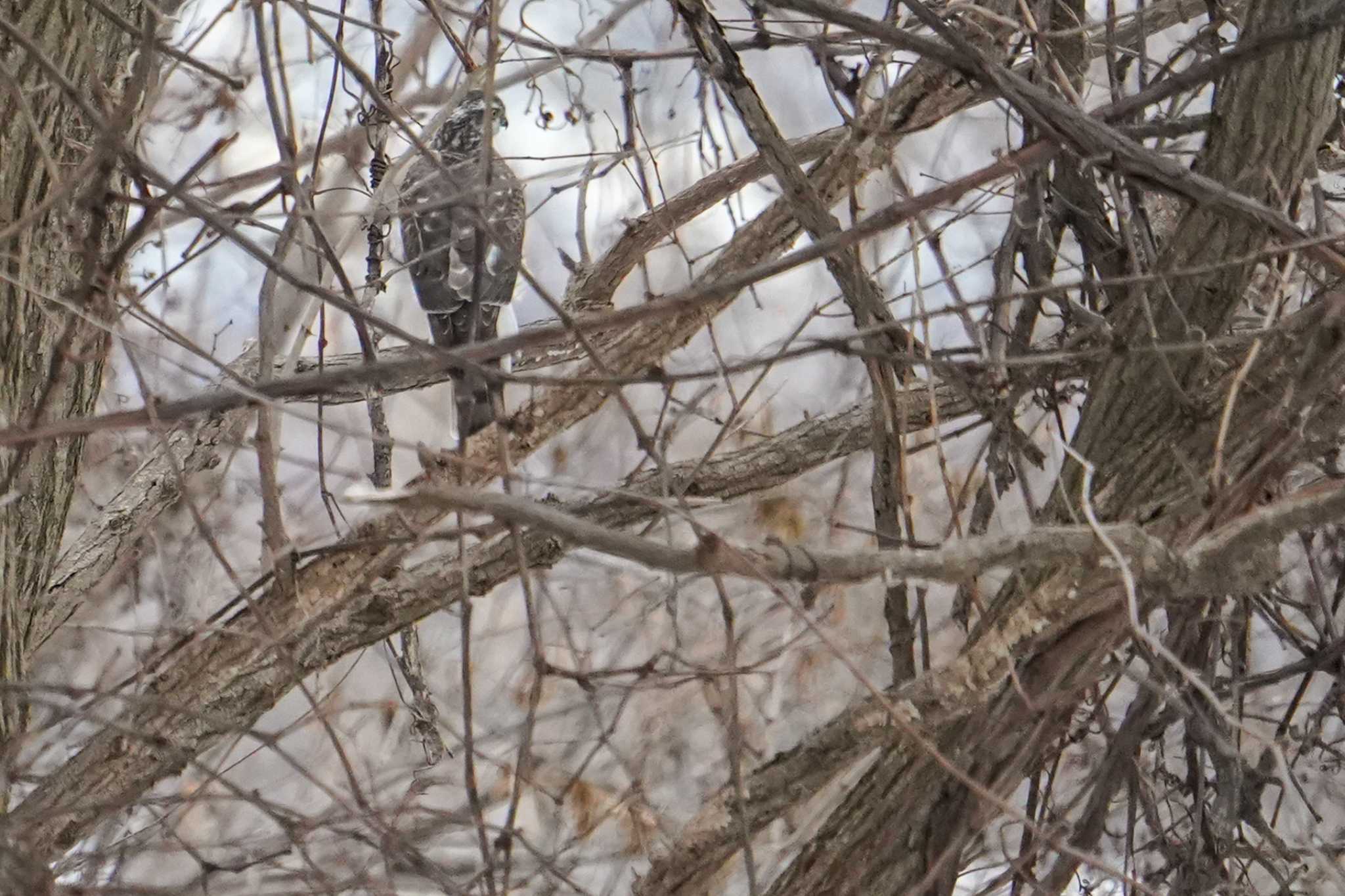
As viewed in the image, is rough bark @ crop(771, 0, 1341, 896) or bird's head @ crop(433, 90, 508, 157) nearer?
rough bark @ crop(771, 0, 1341, 896)

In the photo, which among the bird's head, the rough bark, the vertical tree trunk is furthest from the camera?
the bird's head

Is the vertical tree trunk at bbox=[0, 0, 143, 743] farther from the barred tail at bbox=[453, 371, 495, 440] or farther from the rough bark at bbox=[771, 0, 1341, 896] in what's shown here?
the rough bark at bbox=[771, 0, 1341, 896]

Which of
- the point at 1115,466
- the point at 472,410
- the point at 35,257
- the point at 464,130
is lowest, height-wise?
the point at 1115,466

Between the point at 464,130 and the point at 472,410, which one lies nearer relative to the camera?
the point at 472,410

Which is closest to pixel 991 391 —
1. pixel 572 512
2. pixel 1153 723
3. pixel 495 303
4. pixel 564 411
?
pixel 1153 723

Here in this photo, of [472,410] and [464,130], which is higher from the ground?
[464,130]

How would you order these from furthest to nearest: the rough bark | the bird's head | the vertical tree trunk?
the bird's head → the vertical tree trunk → the rough bark

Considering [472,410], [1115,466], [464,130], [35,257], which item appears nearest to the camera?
[1115,466]

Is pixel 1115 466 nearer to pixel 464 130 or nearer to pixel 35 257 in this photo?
pixel 35 257

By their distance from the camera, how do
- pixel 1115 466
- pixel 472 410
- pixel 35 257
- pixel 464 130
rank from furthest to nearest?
pixel 464 130
pixel 472 410
pixel 35 257
pixel 1115 466

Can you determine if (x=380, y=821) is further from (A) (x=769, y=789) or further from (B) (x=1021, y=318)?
(B) (x=1021, y=318)

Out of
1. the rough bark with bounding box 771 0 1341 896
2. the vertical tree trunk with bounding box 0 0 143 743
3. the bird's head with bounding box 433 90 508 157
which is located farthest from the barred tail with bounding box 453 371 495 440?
the bird's head with bounding box 433 90 508 157

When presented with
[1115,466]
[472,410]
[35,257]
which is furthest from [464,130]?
[1115,466]

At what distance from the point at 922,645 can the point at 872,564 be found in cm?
73
